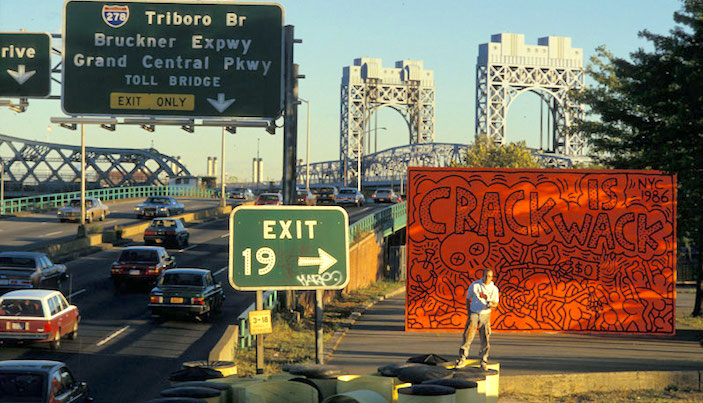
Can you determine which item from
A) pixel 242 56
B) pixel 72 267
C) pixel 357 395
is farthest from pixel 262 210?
pixel 72 267

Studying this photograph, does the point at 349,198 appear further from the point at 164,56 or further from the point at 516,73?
the point at 516,73

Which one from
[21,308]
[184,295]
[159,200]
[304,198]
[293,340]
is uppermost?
[304,198]

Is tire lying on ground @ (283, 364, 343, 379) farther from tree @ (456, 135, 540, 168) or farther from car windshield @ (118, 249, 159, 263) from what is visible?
tree @ (456, 135, 540, 168)

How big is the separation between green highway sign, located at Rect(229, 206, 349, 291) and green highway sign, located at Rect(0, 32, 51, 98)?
10.6 meters

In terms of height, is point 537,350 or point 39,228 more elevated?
point 39,228

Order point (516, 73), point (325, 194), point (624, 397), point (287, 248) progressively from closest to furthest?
point (287, 248), point (624, 397), point (325, 194), point (516, 73)

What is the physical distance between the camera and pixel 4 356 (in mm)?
21047

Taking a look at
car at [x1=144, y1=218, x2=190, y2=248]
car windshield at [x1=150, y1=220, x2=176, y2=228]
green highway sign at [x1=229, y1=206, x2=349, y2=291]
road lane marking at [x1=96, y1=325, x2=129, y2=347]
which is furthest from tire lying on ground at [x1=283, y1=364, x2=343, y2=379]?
car windshield at [x1=150, y1=220, x2=176, y2=228]

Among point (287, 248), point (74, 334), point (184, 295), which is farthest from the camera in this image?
point (184, 295)

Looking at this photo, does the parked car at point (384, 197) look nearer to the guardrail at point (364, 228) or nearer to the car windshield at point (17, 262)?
the guardrail at point (364, 228)

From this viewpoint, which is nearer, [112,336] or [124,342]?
[124,342]

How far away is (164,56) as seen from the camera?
21703 mm

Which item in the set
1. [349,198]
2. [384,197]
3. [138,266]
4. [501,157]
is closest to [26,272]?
[138,266]

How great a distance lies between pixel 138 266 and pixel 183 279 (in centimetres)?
582
